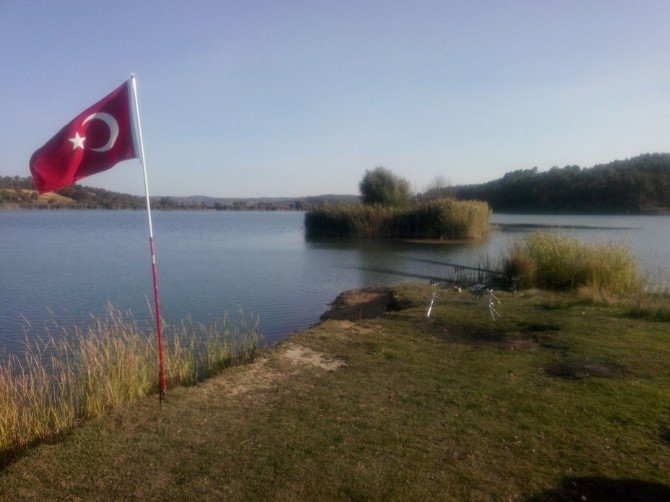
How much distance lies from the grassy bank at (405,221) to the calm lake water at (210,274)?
174 inches

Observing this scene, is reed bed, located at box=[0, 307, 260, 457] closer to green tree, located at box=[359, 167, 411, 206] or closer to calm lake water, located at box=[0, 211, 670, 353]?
calm lake water, located at box=[0, 211, 670, 353]

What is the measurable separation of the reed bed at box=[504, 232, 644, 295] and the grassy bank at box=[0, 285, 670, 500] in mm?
7554

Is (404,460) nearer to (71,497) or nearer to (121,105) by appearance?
(71,497)

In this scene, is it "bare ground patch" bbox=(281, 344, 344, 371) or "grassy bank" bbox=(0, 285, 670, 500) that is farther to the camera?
"bare ground patch" bbox=(281, 344, 344, 371)

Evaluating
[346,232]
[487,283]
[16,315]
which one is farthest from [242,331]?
[346,232]

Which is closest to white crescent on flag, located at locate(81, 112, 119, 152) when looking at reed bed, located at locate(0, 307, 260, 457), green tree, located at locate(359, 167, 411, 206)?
reed bed, located at locate(0, 307, 260, 457)

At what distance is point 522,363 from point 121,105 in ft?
20.6

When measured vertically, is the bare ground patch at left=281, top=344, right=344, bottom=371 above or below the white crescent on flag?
below

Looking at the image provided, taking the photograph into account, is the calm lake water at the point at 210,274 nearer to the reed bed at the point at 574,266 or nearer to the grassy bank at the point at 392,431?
the reed bed at the point at 574,266

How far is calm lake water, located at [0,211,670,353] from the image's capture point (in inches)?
592

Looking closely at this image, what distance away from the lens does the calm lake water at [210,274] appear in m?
15.0

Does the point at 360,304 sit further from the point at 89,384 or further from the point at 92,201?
the point at 92,201

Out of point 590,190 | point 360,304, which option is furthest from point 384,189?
point 360,304

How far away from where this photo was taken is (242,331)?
12.7 meters
